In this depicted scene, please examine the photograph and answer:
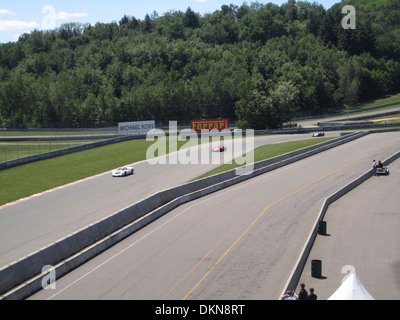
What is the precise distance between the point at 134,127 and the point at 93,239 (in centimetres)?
5088

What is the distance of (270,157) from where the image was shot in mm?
44594

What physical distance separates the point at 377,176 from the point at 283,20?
Result: 163 meters

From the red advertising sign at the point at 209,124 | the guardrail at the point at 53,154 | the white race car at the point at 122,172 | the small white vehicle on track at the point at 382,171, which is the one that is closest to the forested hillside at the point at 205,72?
the red advertising sign at the point at 209,124

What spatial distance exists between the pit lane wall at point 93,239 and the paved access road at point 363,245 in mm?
9818

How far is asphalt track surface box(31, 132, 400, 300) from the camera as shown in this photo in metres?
16.7

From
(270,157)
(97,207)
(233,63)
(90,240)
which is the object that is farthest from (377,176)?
(233,63)

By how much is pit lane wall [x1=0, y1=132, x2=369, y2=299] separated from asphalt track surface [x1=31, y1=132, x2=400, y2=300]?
0.48 m

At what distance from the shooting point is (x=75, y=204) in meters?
29.2

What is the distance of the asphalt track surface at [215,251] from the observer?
16.7 metres

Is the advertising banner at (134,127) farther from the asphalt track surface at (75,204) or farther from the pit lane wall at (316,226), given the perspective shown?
the pit lane wall at (316,226)

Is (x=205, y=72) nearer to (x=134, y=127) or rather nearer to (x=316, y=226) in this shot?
(x=134, y=127)

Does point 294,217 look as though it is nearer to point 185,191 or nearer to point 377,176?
point 185,191

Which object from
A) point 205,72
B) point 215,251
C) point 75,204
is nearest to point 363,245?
point 215,251
